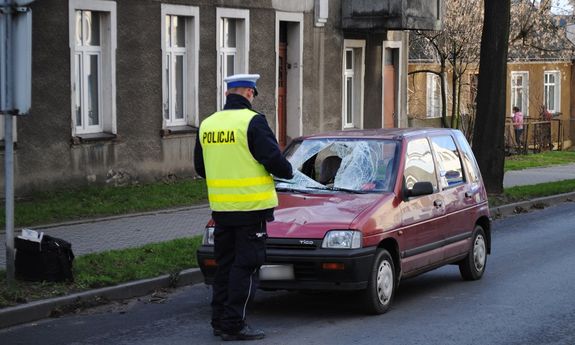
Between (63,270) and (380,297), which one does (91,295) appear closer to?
(63,270)

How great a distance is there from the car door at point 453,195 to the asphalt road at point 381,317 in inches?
19.7

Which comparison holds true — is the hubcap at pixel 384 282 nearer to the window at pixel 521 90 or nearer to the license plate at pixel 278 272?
the license plate at pixel 278 272

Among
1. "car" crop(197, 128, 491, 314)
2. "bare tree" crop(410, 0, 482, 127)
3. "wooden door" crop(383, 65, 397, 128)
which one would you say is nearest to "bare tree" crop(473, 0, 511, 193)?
"wooden door" crop(383, 65, 397, 128)

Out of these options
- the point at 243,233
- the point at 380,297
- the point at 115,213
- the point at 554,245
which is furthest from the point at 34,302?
the point at 554,245

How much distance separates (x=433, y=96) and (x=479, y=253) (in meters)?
28.8

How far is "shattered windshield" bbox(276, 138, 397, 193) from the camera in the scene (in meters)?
10.6

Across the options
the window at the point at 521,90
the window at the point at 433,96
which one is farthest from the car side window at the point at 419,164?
the window at the point at 521,90

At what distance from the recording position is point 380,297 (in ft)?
32.5

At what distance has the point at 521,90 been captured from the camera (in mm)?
46562

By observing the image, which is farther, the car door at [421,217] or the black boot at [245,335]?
the car door at [421,217]

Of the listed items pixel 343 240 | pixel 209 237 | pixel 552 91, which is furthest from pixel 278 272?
pixel 552 91

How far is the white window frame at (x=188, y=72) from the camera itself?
2094 cm

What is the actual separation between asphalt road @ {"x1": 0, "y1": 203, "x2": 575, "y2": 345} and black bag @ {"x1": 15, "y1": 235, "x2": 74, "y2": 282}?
1.99 ft

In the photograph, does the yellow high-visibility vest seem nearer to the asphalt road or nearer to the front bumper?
the front bumper
